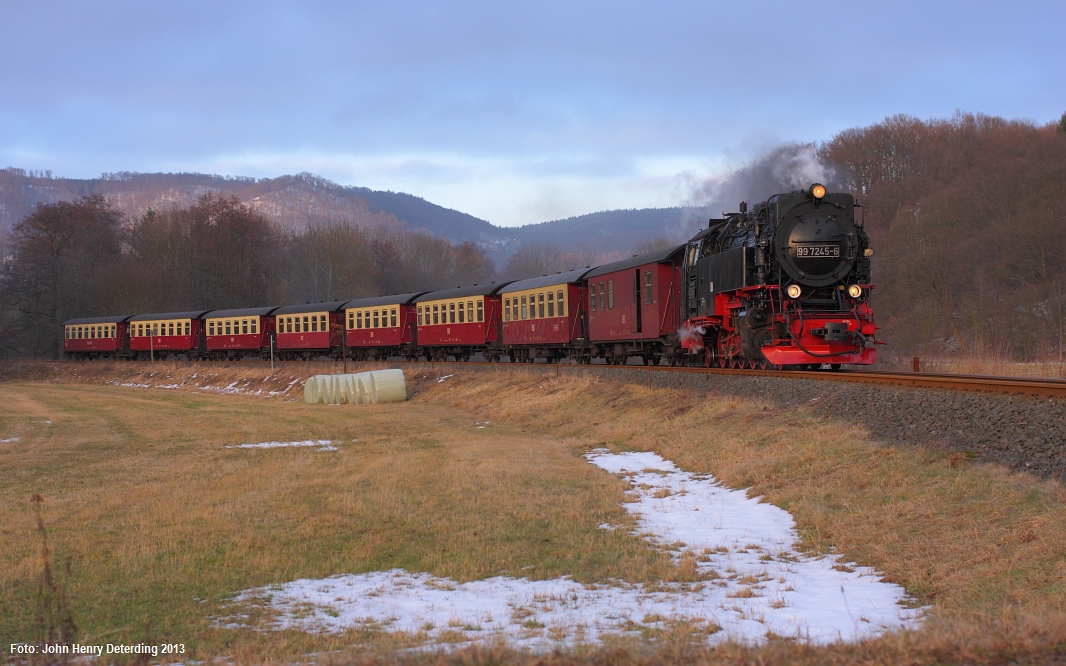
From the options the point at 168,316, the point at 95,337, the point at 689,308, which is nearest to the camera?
the point at 689,308

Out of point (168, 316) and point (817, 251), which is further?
point (168, 316)

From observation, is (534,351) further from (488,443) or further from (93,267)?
(93,267)

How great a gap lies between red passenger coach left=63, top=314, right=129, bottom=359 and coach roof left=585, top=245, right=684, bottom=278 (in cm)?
4998

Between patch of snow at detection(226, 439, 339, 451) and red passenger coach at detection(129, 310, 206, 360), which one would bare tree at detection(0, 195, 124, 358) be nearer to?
red passenger coach at detection(129, 310, 206, 360)

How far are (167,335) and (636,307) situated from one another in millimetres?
48664

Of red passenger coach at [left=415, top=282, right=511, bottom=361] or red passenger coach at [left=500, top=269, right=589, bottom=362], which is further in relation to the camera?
red passenger coach at [left=415, top=282, right=511, bottom=361]

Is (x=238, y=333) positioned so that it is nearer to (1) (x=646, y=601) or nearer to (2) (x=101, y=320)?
(2) (x=101, y=320)

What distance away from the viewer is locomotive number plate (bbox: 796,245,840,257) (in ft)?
63.8

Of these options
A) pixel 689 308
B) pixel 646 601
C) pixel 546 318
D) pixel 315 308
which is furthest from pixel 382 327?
pixel 646 601

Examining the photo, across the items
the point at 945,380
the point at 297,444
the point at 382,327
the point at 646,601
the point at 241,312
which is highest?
the point at 241,312

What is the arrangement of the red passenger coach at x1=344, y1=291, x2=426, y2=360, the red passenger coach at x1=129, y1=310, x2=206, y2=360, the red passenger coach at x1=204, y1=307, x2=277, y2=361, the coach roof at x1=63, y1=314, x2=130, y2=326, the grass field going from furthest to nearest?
the coach roof at x1=63, y1=314, x2=130, y2=326
the red passenger coach at x1=129, y1=310, x2=206, y2=360
the red passenger coach at x1=204, y1=307, x2=277, y2=361
the red passenger coach at x1=344, y1=291, x2=426, y2=360
the grass field

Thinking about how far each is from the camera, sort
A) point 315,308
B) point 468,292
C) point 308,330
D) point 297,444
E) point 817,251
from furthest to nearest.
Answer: point 315,308, point 308,330, point 468,292, point 297,444, point 817,251

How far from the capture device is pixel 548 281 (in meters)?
36.9

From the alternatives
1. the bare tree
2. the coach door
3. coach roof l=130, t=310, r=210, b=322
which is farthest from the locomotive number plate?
the bare tree
